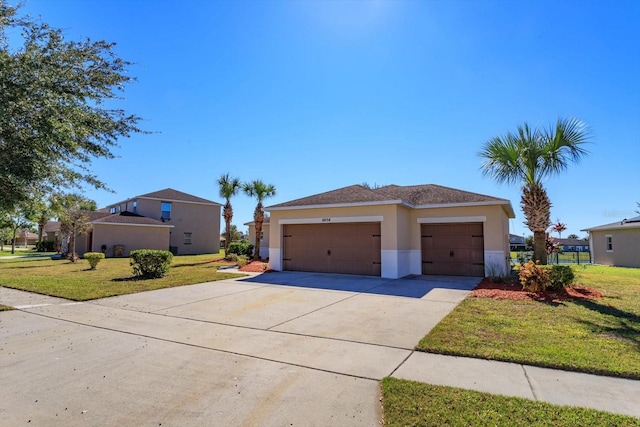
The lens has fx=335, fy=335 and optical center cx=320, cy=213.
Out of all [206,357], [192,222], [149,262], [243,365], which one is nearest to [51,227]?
[192,222]

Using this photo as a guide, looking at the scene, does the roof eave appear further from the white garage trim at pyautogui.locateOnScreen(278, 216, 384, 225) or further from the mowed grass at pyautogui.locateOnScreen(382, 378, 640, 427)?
the mowed grass at pyautogui.locateOnScreen(382, 378, 640, 427)

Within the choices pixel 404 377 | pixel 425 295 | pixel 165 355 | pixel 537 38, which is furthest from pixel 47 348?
pixel 537 38

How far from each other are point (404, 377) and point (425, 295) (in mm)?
6095

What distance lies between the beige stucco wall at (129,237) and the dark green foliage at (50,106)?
913 inches

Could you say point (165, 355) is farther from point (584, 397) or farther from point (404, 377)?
point (584, 397)

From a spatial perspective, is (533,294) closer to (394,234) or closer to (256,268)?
(394,234)

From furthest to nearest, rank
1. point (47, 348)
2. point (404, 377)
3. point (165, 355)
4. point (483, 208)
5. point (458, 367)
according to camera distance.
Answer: point (483, 208) → point (47, 348) → point (165, 355) → point (458, 367) → point (404, 377)

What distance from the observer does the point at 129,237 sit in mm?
29984

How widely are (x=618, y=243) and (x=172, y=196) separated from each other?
38337 millimetres

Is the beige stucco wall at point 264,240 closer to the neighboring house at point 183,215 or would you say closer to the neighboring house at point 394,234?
the neighboring house at point 183,215

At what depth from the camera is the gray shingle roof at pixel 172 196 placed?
33.9 metres

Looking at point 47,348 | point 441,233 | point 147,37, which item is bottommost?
point 47,348

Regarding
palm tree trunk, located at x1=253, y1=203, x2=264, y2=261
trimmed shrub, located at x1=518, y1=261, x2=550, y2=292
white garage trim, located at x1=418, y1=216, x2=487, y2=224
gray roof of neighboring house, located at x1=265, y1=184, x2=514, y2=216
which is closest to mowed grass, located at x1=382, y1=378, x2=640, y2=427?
trimmed shrub, located at x1=518, y1=261, x2=550, y2=292

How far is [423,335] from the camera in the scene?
234 inches
